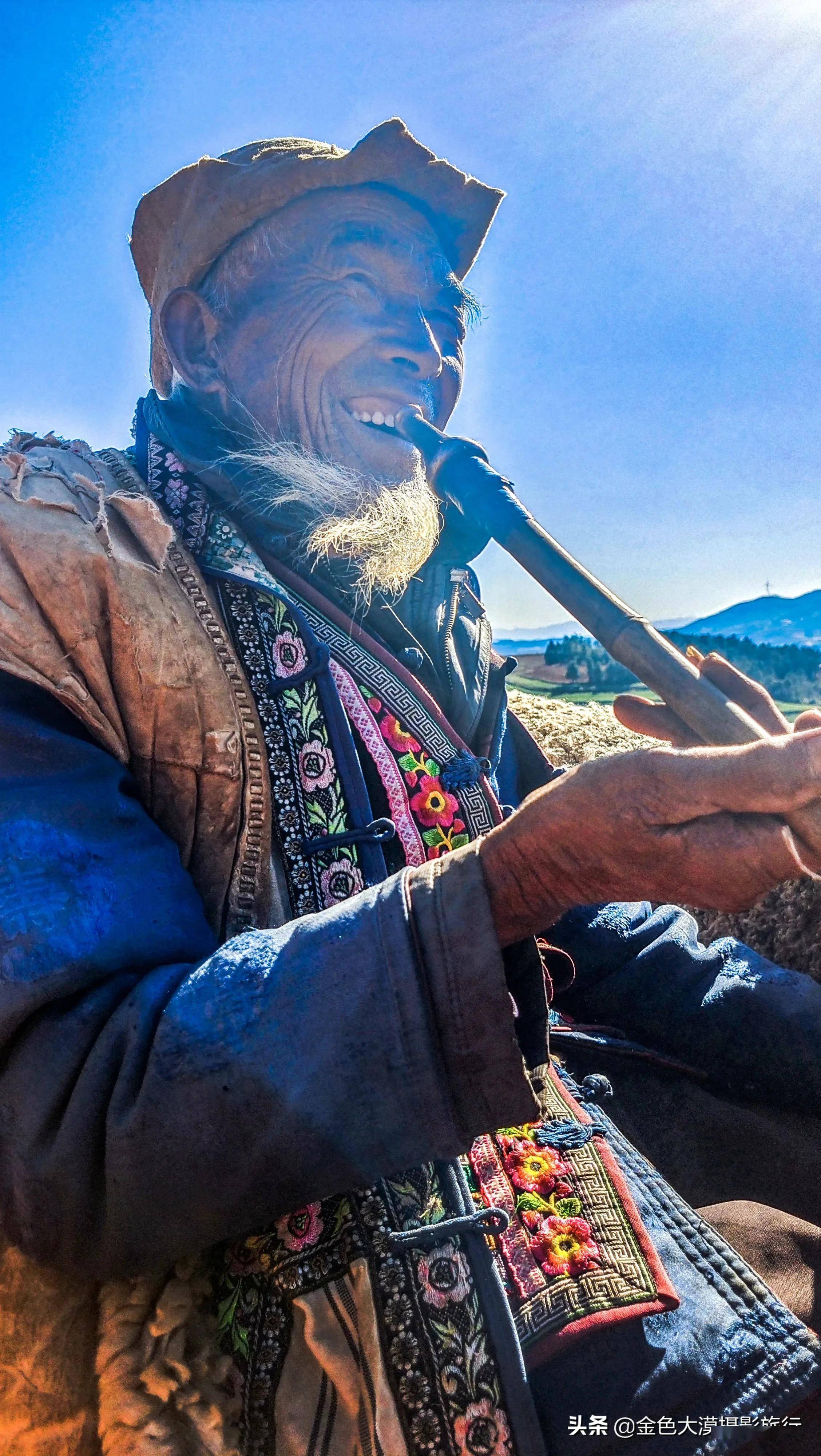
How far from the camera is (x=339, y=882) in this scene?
1514mm

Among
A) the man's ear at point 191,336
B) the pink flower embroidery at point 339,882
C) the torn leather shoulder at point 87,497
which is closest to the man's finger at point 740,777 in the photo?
the pink flower embroidery at point 339,882

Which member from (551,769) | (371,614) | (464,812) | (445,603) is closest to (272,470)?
(371,614)

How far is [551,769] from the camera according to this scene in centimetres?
238

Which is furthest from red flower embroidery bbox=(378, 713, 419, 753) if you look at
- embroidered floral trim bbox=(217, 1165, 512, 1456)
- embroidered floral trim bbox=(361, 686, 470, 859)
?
embroidered floral trim bbox=(217, 1165, 512, 1456)

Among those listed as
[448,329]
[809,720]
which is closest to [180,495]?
[448,329]

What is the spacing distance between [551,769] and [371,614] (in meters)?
0.72

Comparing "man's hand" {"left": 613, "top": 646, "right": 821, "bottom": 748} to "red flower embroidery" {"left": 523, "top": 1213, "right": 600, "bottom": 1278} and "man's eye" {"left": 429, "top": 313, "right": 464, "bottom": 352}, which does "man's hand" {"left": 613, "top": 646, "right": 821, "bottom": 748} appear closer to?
"red flower embroidery" {"left": 523, "top": 1213, "right": 600, "bottom": 1278}

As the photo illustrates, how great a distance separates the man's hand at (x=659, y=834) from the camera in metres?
0.97

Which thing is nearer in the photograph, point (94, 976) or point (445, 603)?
point (94, 976)

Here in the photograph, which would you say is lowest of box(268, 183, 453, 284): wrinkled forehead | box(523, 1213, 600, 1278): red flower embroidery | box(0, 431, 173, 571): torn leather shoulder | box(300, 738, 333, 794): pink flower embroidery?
box(523, 1213, 600, 1278): red flower embroidery

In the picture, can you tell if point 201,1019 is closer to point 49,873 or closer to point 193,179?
point 49,873

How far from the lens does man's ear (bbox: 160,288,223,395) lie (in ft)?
7.17

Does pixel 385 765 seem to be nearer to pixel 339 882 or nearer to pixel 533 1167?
pixel 339 882

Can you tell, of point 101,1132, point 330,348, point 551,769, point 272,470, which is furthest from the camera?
point 551,769
